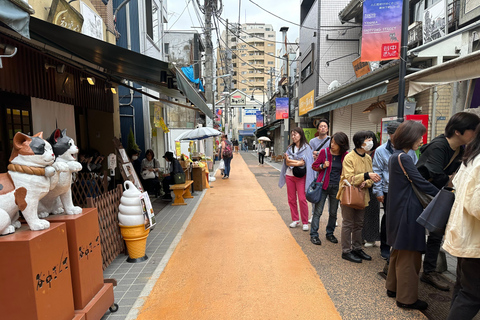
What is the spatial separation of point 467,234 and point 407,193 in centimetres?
76

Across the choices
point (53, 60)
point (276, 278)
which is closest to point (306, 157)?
point (276, 278)

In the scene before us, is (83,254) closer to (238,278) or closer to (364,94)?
(238,278)

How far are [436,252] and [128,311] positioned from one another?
375cm

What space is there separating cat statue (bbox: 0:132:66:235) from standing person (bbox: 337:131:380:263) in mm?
3496

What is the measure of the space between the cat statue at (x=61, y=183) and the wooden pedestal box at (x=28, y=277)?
1.39 ft

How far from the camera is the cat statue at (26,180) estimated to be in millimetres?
2100

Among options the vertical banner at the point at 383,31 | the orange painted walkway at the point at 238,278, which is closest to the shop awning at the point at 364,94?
the vertical banner at the point at 383,31

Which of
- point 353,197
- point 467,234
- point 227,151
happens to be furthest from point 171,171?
point 467,234

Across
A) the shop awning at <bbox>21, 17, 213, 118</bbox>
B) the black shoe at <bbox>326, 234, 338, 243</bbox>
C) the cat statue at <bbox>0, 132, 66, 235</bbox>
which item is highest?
the shop awning at <bbox>21, 17, 213, 118</bbox>

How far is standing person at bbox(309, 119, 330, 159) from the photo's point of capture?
5.23 meters

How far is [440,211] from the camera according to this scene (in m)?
2.25

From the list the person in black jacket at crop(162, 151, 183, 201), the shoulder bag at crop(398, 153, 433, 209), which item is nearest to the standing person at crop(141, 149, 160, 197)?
the person in black jacket at crop(162, 151, 183, 201)

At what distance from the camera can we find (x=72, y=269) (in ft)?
7.97

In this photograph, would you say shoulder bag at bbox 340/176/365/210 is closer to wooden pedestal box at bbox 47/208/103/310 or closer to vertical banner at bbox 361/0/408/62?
wooden pedestal box at bbox 47/208/103/310
